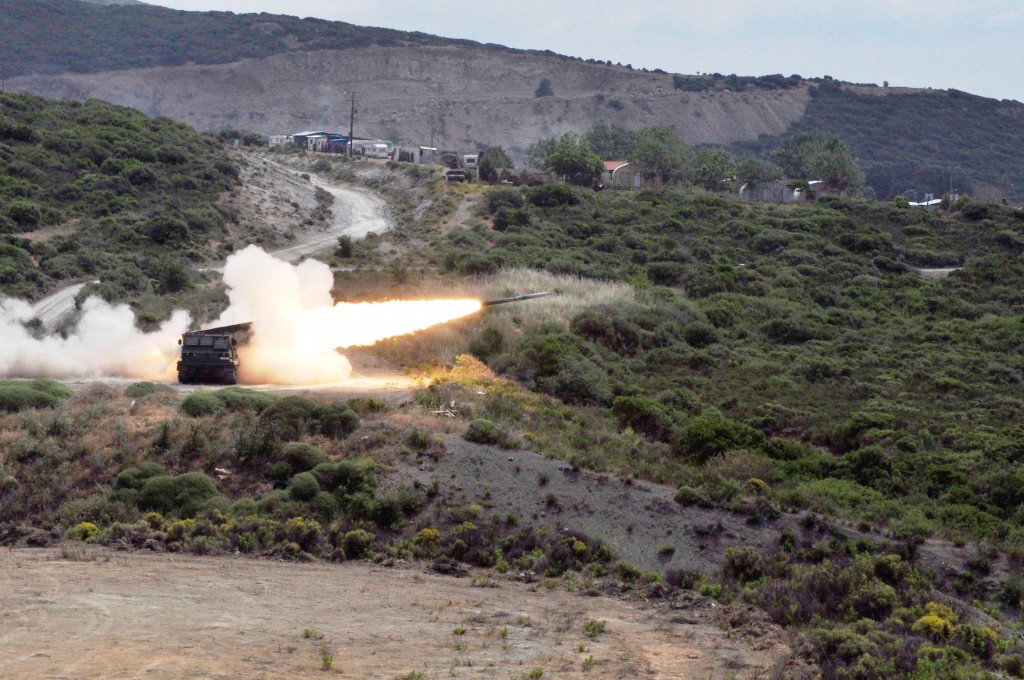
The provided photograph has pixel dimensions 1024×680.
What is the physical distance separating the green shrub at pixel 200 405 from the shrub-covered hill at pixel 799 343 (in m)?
12.0

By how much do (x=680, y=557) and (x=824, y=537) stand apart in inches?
176

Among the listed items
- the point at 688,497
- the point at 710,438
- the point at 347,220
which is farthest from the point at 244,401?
the point at 347,220

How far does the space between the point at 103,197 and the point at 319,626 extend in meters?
66.6

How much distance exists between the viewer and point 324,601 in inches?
965

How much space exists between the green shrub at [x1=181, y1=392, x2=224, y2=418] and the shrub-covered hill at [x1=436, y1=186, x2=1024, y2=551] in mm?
12025

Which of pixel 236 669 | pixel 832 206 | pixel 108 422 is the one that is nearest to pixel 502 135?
pixel 832 206

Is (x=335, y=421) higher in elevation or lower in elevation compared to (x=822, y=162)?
lower

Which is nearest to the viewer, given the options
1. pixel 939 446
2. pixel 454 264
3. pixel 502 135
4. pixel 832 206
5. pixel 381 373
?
pixel 939 446

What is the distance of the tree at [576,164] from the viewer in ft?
370

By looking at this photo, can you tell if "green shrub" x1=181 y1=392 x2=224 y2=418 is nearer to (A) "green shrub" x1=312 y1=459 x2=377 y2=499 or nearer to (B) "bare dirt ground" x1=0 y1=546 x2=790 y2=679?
(A) "green shrub" x1=312 y1=459 x2=377 y2=499

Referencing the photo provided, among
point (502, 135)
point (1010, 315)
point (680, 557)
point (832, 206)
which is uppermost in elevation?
point (502, 135)

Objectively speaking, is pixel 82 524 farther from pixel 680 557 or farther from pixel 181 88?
pixel 181 88

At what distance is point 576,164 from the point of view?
113m

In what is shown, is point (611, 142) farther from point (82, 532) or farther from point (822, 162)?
point (82, 532)
